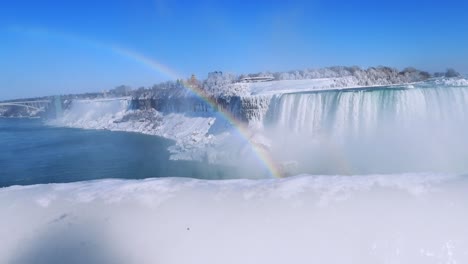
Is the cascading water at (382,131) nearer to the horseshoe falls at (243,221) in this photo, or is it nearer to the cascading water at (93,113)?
the horseshoe falls at (243,221)

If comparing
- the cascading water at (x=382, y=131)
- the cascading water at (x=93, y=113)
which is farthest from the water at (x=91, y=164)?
the cascading water at (x=93, y=113)

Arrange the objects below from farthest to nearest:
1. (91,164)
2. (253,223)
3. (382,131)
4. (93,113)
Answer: (93,113)
(91,164)
(382,131)
(253,223)

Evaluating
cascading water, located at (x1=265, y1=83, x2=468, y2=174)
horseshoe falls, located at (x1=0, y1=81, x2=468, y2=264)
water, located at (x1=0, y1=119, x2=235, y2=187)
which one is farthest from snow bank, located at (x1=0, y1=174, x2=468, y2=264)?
water, located at (x1=0, y1=119, x2=235, y2=187)

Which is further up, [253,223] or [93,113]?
[253,223]

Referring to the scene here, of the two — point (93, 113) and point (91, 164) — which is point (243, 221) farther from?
point (93, 113)

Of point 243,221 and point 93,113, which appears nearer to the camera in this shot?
point 243,221

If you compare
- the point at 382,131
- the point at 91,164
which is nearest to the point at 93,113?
the point at 91,164
